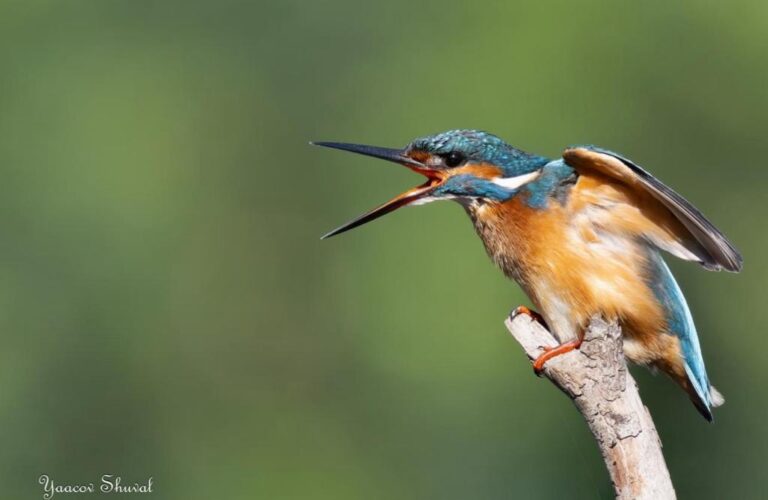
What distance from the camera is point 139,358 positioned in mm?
10281

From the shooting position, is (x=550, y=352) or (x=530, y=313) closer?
(x=550, y=352)

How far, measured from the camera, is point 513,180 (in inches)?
188

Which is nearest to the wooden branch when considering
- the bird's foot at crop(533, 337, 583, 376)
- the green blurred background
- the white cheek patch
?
the bird's foot at crop(533, 337, 583, 376)

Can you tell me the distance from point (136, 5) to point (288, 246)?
3.82 metres

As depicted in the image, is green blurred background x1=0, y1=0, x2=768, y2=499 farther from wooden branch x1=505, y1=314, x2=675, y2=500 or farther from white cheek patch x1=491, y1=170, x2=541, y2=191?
wooden branch x1=505, y1=314, x2=675, y2=500

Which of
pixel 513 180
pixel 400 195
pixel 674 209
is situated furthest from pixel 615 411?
pixel 400 195

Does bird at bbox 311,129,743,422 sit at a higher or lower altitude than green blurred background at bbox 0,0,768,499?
lower

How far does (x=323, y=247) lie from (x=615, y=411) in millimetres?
6772

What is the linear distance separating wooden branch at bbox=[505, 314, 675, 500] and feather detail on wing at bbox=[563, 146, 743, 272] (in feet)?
1.42

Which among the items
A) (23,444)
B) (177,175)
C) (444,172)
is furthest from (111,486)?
(444,172)

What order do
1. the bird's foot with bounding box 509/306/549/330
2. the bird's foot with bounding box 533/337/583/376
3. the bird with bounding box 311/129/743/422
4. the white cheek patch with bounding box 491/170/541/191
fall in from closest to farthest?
the bird's foot with bounding box 533/337/583/376, the bird with bounding box 311/129/743/422, the bird's foot with bounding box 509/306/549/330, the white cheek patch with bounding box 491/170/541/191

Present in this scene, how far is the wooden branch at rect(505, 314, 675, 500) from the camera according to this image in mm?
3811

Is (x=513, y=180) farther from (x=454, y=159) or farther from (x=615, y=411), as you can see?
(x=615, y=411)

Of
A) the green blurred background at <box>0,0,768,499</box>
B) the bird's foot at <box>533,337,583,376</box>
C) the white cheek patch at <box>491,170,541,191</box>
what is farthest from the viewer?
the green blurred background at <box>0,0,768,499</box>
